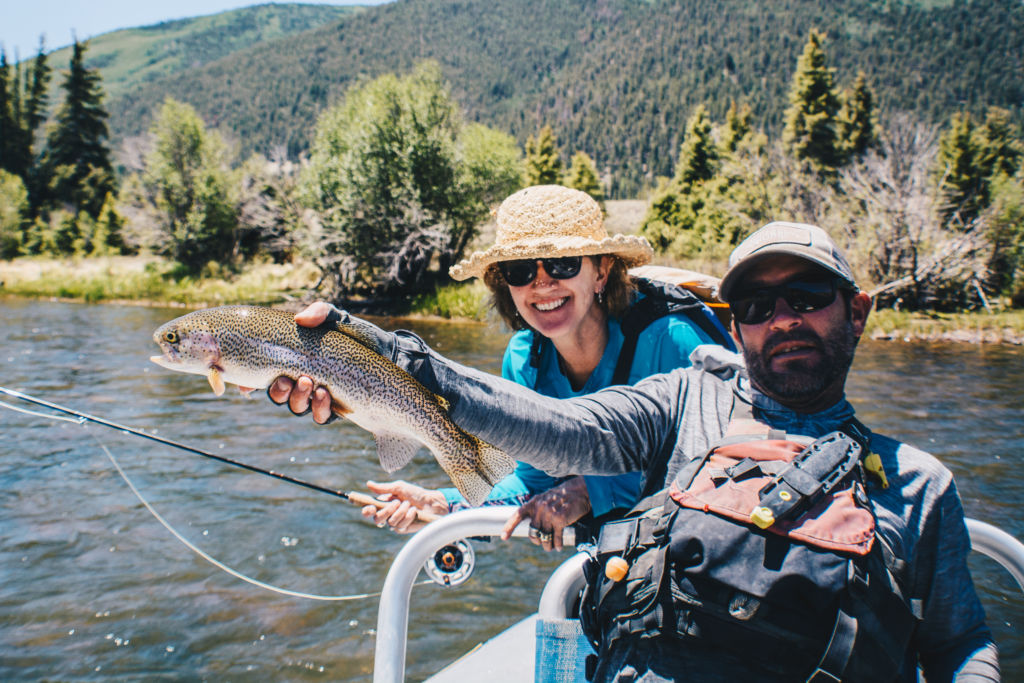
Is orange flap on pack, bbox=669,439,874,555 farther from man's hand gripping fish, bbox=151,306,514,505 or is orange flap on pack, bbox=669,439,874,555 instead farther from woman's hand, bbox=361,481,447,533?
woman's hand, bbox=361,481,447,533


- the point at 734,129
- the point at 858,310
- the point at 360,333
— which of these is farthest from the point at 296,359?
the point at 734,129

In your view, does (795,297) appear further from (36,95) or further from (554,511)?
(36,95)

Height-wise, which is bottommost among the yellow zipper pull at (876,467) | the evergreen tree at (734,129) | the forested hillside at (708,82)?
the yellow zipper pull at (876,467)

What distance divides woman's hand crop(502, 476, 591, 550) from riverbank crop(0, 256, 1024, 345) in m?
16.9

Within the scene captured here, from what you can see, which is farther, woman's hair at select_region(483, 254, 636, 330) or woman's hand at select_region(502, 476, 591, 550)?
woman's hair at select_region(483, 254, 636, 330)

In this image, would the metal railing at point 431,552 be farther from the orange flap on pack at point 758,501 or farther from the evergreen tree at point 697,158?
the evergreen tree at point 697,158

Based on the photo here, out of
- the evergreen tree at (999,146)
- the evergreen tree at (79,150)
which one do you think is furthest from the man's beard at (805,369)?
the evergreen tree at (79,150)

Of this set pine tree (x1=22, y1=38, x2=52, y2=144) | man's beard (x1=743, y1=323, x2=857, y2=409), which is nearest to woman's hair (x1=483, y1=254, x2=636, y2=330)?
man's beard (x1=743, y1=323, x2=857, y2=409)

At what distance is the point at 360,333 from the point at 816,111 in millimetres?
36413

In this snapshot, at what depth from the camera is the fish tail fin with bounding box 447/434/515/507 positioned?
2.31 meters

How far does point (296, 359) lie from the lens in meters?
1.94

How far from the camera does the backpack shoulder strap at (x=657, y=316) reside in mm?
2723

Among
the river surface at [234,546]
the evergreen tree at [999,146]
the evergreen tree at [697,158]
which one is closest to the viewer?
the river surface at [234,546]

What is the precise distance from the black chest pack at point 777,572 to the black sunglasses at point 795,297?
425 mm
